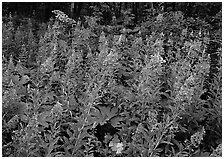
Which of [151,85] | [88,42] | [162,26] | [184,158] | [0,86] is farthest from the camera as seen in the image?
[162,26]

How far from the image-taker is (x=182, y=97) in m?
3.93

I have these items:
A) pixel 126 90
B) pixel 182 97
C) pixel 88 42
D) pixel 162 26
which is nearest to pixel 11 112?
pixel 126 90

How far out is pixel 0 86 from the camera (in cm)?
419

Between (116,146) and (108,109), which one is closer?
(116,146)

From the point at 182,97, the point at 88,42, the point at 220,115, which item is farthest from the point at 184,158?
the point at 88,42

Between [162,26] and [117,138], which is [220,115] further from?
[162,26]

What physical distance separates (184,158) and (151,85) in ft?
3.78

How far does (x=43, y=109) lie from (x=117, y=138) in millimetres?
1122

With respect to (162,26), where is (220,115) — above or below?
below

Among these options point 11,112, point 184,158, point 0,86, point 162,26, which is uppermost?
point 162,26

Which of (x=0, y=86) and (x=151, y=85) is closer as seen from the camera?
(x=0, y=86)

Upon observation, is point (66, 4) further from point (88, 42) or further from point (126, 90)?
point (126, 90)

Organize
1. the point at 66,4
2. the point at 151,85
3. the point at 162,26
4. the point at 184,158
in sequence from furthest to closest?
the point at 66,4, the point at 162,26, the point at 151,85, the point at 184,158

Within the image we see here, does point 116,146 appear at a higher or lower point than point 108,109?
lower
